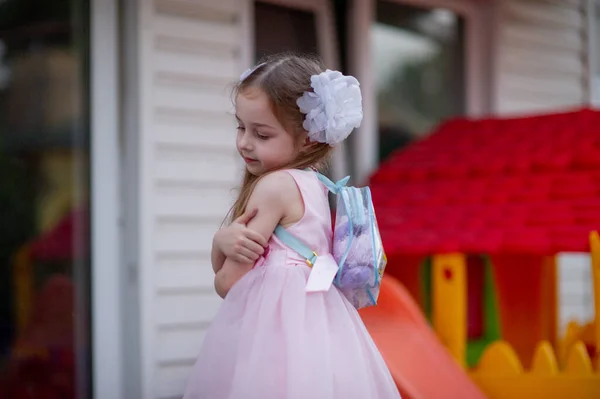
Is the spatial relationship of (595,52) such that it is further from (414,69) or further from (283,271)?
(283,271)

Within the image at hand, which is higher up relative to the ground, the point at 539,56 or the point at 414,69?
the point at 539,56

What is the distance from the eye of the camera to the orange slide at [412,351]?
3.37m

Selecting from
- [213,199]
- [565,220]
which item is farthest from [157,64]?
[565,220]

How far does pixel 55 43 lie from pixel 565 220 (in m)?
2.40

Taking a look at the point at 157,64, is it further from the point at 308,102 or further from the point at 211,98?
the point at 308,102

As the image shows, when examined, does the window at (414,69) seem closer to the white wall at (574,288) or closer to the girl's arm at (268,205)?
the white wall at (574,288)

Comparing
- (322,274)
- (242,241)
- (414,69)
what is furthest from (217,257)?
(414,69)

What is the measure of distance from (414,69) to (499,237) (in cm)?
195

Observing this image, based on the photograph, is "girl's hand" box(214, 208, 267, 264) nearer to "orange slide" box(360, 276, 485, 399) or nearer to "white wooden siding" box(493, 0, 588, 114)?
"orange slide" box(360, 276, 485, 399)

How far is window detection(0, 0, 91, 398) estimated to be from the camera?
372 cm

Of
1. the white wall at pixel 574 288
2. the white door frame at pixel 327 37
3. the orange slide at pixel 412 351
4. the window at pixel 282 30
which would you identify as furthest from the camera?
the white wall at pixel 574 288

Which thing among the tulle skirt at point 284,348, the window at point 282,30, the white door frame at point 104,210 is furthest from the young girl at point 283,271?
the window at point 282,30

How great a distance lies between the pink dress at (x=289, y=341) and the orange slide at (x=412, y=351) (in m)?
1.03

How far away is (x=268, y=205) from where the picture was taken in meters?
2.27
